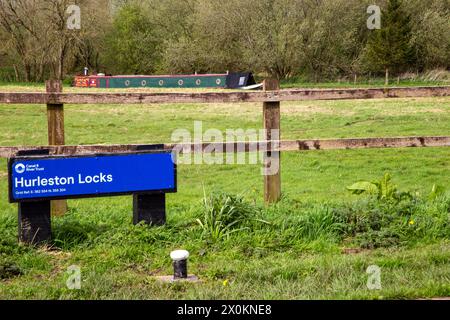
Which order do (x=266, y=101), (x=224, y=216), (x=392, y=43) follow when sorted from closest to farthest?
1. (x=224, y=216)
2. (x=266, y=101)
3. (x=392, y=43)

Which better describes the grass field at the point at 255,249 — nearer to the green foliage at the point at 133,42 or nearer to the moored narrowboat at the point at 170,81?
the moored narrowboat at the point at 170,81

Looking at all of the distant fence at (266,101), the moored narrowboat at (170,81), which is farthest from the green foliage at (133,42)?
the distant fence at (266,101)

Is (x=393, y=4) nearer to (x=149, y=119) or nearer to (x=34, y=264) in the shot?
(x=149, y=119)

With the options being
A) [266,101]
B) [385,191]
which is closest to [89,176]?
[266,101]

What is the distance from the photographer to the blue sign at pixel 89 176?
21.0 ft

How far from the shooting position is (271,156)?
7.99 m

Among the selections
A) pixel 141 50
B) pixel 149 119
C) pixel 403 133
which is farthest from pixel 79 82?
pixel 403 133

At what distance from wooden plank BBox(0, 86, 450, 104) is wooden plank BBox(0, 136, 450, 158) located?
0.56 m

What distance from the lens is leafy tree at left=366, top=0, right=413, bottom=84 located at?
51.8 m

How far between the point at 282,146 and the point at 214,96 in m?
1.04

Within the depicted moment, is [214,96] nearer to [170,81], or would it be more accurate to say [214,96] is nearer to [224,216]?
[224,216]

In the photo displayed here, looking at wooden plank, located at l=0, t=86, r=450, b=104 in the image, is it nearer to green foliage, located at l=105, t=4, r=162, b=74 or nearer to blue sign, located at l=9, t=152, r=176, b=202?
blue sign, located at l=9, t=152, r=176, b=202

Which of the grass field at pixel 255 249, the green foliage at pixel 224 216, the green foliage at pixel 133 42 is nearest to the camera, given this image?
the grass field at pixel 255 249

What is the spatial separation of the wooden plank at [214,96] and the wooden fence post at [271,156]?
143mm
